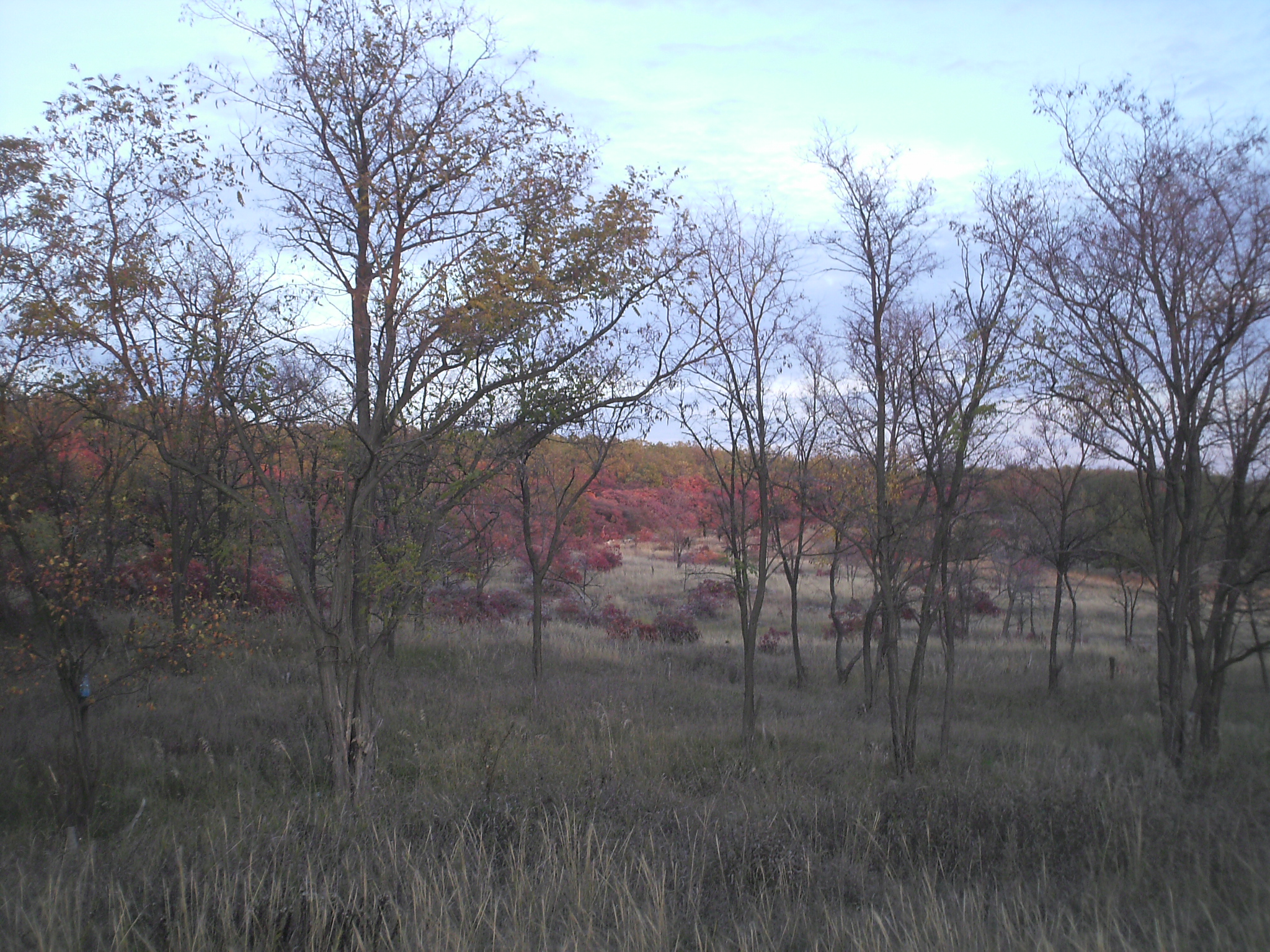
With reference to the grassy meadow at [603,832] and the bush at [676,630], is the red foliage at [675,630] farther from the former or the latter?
the grassy meadow at [603,832]

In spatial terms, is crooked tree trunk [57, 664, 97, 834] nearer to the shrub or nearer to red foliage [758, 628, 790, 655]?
the shrub

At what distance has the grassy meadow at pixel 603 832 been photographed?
3.73 m

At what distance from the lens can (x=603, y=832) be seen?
5.66m

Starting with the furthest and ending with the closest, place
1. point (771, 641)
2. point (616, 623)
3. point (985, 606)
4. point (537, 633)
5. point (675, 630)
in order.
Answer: point (985, 606) → point (616, 623) → point (675, 630) → point (771, 641) → point (537, 633)

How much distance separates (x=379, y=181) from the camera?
23.3ft

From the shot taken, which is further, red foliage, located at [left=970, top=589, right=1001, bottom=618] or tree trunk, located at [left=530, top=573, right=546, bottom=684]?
red foliage, located at [left=970, top=589, right=1001, bottom=618]

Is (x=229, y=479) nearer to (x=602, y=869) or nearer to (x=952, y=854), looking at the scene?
(x=602, y=869)

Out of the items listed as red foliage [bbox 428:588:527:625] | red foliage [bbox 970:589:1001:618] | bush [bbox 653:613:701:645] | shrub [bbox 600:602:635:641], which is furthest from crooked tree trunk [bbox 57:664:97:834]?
red foliage [bbox 970:589:1001:618]

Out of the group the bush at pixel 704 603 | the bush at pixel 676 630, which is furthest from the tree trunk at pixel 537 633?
the bush at pixel 704 603

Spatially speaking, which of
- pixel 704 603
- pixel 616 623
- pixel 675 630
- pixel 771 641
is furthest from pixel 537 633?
pixel 704 603

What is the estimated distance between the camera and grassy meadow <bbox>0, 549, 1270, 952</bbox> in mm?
3734

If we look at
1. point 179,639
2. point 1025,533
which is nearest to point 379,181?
point 179,639

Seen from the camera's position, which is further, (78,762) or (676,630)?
(676,630)

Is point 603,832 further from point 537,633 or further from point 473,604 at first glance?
point 473,604
